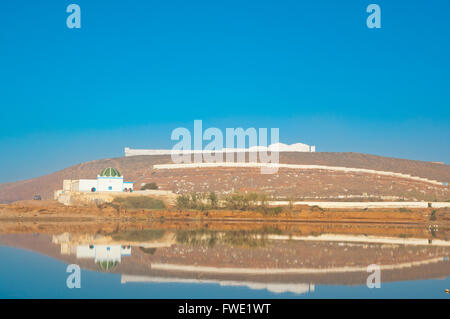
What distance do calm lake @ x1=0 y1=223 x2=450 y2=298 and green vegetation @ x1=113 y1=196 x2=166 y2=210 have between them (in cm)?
2132

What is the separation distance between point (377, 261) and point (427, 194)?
167 ft

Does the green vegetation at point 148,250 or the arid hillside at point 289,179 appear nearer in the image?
the green vegetation at point 148,250

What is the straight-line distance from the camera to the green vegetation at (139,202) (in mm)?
43719

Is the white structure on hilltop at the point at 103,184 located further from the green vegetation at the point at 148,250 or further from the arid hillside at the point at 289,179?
the green vegetation at the point at 148,250

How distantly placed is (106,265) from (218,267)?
2910 mm

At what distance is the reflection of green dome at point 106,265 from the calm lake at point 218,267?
0.02 metres

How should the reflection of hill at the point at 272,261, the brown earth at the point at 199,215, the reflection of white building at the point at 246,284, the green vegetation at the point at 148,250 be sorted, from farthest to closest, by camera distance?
the brown earth at the point at 199,215, the green vegetation at the point at 148,250, the reflection of hill at the point at 272,261, the reflection of white building at the point at 246,284

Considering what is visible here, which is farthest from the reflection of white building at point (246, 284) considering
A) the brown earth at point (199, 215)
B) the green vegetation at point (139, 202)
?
→ the green vegetation at point (139, 202)

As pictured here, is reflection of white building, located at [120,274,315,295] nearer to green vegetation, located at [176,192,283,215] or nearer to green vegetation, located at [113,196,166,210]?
green vegetation, located at [176,192,283,215]

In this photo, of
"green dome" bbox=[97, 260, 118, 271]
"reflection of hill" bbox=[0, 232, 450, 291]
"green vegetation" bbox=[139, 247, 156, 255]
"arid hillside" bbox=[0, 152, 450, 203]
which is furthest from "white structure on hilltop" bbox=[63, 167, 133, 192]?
"green dome" bbox=[97, 260, 118, 271]

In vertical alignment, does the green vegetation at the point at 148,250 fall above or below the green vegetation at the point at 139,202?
below

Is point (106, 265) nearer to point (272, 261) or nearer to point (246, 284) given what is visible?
point (246, 284)

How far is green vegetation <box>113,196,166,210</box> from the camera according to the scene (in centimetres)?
4372

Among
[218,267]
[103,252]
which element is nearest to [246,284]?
[218,267]
